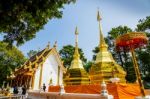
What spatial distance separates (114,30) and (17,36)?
3365 centimetres

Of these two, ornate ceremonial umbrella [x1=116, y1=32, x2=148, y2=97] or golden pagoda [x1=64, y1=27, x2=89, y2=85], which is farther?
golden pagoda [x1=64, y1=27, x2=89, y2=85]

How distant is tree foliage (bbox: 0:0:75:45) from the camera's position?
876 cm

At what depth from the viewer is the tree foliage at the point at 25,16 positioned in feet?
28.7

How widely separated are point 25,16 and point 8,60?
29.4 metres

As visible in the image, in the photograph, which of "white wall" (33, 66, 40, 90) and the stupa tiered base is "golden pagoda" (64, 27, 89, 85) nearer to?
"white wall" (33, 66, 40, 90)

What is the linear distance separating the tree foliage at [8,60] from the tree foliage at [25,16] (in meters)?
24.8

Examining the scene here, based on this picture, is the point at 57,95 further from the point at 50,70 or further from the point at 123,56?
the point at 123,56

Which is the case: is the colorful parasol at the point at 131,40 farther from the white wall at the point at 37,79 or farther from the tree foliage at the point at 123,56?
the tree foliage at the point at 123,56

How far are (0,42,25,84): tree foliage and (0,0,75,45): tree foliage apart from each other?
24762 mm

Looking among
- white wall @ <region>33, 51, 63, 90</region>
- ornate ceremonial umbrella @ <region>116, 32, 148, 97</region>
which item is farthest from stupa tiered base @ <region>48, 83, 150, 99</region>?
white wall @ <region>33, 51, 63, 90</region>

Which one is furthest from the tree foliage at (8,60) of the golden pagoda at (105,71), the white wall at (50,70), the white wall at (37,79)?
the golden pagoda at (105,71)

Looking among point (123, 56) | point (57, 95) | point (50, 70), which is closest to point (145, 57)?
point (123, 56)

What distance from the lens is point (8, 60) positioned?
37.2 m

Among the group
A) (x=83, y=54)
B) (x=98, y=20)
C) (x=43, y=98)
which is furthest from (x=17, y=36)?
(x=83, y=54)
